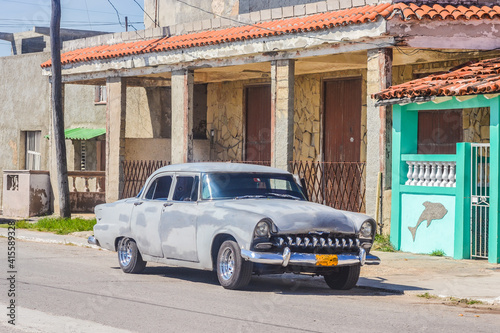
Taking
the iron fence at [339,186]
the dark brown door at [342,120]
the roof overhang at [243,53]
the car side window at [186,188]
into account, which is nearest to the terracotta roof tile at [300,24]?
the roof overhang at [243,53]

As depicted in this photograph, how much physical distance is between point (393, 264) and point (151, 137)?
14860 mm

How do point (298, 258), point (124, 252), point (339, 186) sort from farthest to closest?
point (339, 186)
point (124, 252)
point (298, 258)

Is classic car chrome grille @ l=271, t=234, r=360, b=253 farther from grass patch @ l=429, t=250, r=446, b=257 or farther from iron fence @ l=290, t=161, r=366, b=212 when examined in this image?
iron fence @ l=290, t=161, r=366, b=212

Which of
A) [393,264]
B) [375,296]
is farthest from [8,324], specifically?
[393,264]

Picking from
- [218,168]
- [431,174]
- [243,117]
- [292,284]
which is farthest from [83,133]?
[292,284]

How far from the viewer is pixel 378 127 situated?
16.4m

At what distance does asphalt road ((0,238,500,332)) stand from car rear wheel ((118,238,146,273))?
0.48ft

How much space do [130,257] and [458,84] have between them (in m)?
6.43

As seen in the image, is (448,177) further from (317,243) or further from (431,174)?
(317,243)

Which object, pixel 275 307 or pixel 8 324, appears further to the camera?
pixel 275 307

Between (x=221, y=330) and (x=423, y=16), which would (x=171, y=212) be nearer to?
(x=221, y=330)

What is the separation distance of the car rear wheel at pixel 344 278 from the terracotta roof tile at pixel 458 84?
453cm

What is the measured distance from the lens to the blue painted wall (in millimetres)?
14445

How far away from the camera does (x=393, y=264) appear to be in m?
13.5
